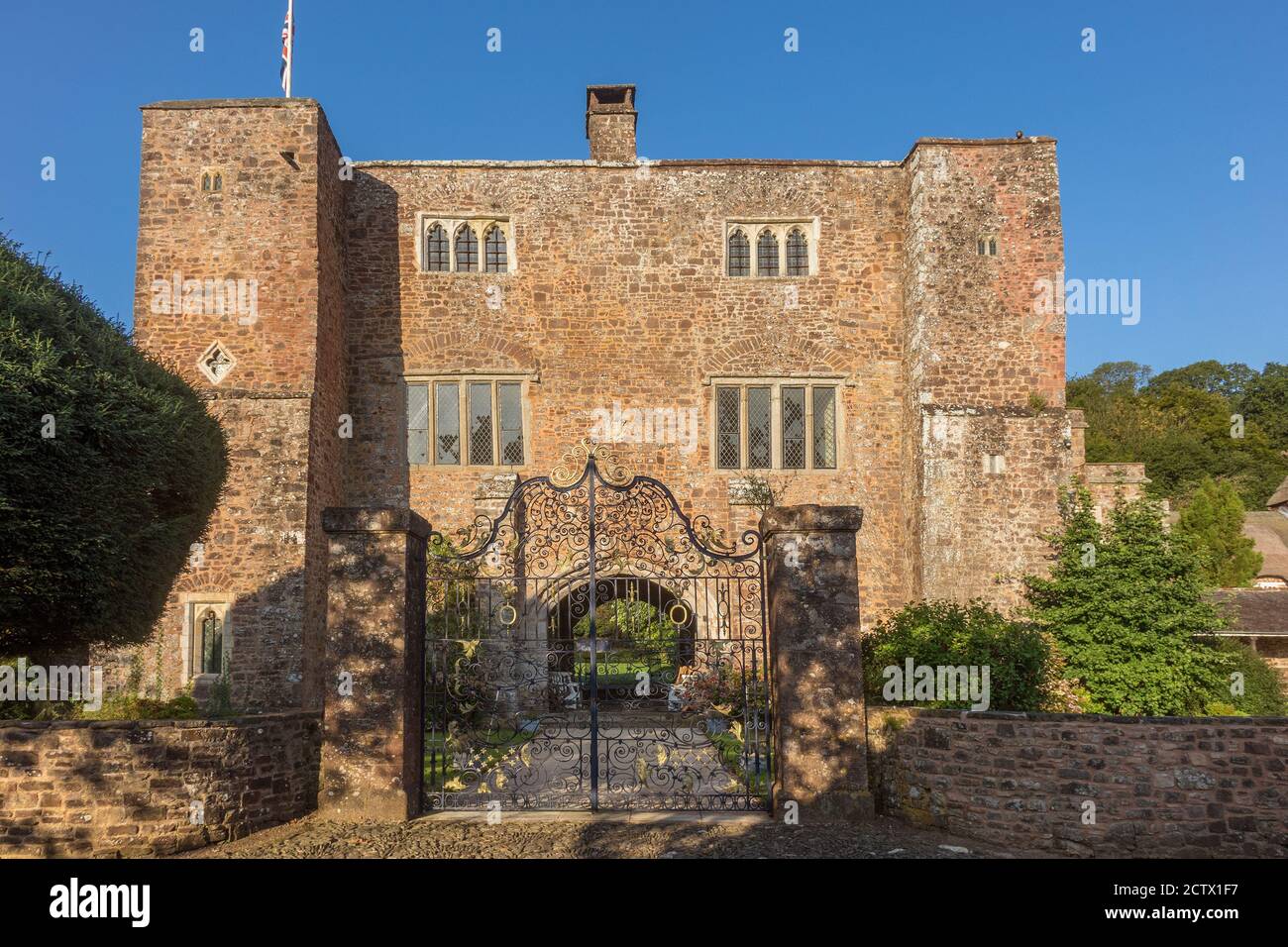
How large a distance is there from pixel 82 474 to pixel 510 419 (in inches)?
340

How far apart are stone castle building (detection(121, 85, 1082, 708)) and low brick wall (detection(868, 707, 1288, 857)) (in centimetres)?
774

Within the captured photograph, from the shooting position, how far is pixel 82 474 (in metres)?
8.93

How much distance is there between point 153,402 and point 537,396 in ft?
25.9

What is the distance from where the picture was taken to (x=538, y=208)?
17.3 meters

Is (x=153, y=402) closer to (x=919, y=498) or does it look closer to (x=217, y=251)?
(x=217, y=251)

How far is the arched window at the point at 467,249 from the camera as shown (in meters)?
17.3

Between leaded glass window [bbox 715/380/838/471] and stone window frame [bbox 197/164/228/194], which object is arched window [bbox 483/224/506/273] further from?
leaded glass window [bbox 715/380/838/471]

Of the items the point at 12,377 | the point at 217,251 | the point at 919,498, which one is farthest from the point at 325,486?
the point at 919,498

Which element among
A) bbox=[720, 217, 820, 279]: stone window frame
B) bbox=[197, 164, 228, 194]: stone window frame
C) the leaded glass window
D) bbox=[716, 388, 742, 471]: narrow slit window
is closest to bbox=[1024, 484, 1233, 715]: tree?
the leaded glass window

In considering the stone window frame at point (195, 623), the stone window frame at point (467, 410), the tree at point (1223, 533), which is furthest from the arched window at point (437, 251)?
the tree at point (1223, 533)

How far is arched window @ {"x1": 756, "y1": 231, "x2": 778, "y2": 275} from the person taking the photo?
17547 mm

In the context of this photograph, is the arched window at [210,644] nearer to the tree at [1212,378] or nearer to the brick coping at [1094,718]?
the brick coping at [1094,718]

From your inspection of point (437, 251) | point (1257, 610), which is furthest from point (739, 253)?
point (1257, 610)
